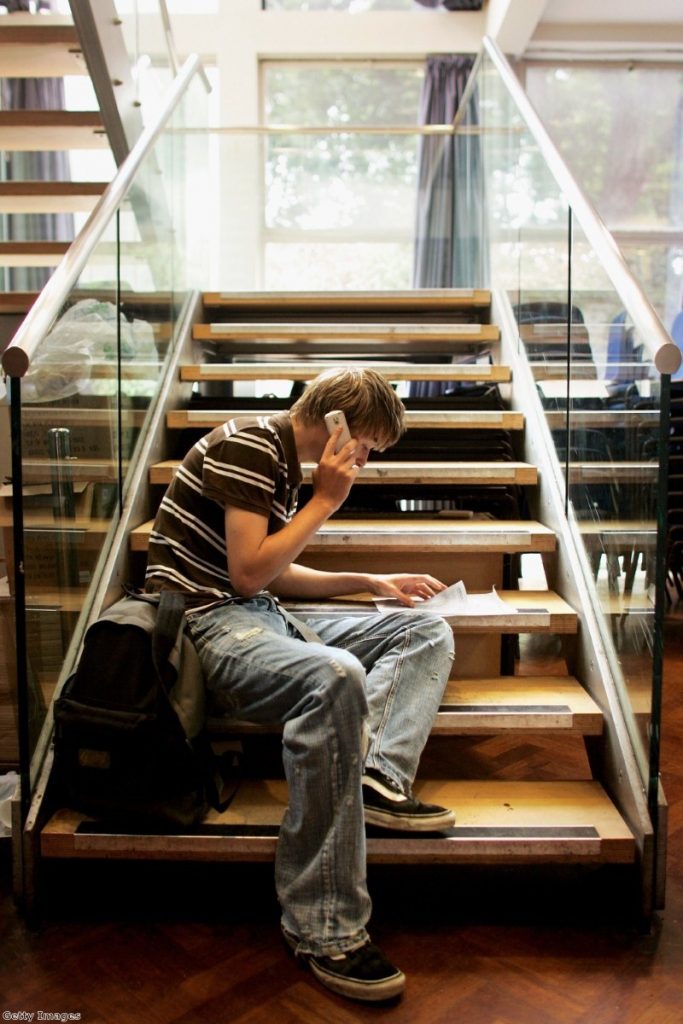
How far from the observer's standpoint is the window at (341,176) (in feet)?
20.9

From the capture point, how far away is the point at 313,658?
5.62 ft

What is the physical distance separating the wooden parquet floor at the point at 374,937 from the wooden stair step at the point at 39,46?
2688mm

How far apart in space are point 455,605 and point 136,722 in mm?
844

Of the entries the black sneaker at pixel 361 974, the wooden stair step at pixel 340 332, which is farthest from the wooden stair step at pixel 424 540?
the wooden stair step at pixel 340 332

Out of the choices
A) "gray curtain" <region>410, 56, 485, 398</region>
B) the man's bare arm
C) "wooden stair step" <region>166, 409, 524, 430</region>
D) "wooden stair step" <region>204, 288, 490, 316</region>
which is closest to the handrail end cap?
the man's bare arm

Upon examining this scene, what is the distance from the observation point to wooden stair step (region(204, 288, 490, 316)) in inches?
150

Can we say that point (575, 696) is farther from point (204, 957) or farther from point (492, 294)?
point (492, 294)

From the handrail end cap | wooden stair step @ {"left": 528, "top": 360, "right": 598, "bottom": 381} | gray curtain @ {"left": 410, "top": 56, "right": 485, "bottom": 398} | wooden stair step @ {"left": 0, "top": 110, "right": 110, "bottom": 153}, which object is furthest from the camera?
gray curtain @ {"left": 410, "top": 56, "right": 485, "bottom": 398}

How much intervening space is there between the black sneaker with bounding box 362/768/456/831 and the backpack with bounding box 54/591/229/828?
1.03 ft

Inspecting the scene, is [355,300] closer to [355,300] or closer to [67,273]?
[355,300]

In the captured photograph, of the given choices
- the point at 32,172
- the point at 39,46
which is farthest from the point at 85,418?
the point at 32,172

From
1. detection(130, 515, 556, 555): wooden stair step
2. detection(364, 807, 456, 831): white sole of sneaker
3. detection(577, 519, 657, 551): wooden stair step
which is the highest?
detection(577, 519, 657, 551): wooden stair step

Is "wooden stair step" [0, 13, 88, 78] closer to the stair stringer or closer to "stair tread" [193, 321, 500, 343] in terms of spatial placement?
"stair tread" [193, 321, 500, 343]

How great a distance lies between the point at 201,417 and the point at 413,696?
1426mm
